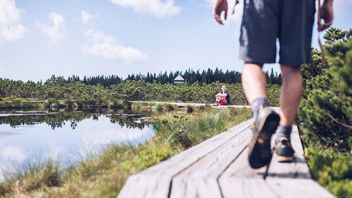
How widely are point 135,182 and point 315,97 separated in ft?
13.9

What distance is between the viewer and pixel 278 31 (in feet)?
7.92

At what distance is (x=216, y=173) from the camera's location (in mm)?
2238

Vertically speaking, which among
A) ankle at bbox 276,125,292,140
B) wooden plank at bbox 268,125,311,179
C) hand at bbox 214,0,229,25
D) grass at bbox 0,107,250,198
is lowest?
grass at bbox 0,107,250,198

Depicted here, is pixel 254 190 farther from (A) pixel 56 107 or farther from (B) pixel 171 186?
(A) pixel 56 107

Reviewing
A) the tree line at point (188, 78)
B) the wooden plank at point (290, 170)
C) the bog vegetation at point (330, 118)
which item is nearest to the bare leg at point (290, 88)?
the wooden plank at point (290, 170)

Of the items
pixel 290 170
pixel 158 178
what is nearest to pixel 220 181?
pixel 158 178

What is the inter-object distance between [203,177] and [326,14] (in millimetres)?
1351

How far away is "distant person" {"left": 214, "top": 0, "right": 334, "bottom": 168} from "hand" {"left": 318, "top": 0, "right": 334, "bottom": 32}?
205 mm

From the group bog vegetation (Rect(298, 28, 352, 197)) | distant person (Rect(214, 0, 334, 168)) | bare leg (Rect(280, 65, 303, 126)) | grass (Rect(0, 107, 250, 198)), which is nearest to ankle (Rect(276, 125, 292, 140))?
distant person (Rect(214, 0, 334, 168))

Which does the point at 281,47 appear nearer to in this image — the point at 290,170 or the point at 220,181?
the point at 290,170

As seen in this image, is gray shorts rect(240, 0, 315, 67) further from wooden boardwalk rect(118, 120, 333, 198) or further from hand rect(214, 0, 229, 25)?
wooden boardwalk rect(118, 120, 333, 198)

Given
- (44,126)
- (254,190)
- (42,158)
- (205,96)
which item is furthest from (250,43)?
(205,96)

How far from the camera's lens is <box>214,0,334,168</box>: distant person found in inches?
91.9

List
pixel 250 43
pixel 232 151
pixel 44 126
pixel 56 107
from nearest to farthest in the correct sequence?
pixel 250 43
pixel 232 151
pixel 44 126
pixel 56 107
